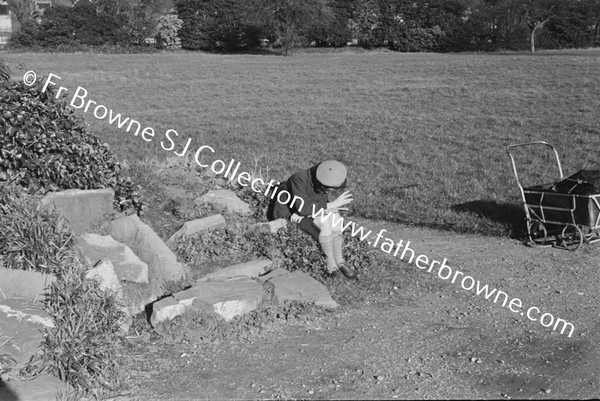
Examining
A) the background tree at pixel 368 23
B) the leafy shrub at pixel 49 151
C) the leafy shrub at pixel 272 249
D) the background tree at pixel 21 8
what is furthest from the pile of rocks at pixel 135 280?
the background tree at pixel 21 8

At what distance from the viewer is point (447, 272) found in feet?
22.8

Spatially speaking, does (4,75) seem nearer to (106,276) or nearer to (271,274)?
(106,276)

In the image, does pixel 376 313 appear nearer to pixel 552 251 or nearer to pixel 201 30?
pixel 552 251

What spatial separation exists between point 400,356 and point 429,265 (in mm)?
2197

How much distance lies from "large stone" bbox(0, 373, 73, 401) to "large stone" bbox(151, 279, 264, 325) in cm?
107

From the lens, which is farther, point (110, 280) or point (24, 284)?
point (110, 280)

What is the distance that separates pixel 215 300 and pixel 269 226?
4.75 feet

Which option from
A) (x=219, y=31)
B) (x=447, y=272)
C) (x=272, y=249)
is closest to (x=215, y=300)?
(x=272, y=249)

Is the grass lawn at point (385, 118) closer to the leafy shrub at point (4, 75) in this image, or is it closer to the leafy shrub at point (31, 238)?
the leafy shrub at point (4, 75)

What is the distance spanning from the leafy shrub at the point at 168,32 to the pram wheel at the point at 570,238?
114ft

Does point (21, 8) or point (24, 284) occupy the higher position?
point (21, 8)

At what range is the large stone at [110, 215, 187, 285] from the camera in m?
6.04

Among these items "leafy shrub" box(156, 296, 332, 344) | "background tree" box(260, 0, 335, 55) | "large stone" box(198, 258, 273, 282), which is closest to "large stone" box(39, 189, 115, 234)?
"large stone" box(198, 258, 273, 282)

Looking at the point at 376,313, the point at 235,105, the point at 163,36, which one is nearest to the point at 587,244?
the point at 376,313
